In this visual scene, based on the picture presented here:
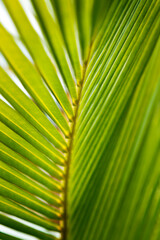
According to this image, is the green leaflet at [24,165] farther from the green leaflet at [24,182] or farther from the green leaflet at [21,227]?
the green leaflet at [21,227]

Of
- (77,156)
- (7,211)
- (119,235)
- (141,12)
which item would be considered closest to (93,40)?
(141,12)

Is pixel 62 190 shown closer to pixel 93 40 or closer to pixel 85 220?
pixel 85 220

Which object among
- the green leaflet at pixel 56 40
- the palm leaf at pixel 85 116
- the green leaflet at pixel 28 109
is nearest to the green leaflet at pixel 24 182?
the palm leaf at pixel 85 116

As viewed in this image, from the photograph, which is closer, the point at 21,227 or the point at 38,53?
the point at 38,53

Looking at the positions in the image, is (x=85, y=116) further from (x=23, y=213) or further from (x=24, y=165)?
(x=23, y=213)

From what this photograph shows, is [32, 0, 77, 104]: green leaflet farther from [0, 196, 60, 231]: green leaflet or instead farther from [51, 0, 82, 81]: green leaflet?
[0, 196, 60, 231]: green leaflet

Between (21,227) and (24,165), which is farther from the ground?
(24,165)

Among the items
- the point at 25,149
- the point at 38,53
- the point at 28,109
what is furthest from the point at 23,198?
the point at 38,53

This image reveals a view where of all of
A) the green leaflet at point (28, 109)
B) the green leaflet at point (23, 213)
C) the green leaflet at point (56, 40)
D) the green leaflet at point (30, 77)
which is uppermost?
the green leaflet at point (56, 40)

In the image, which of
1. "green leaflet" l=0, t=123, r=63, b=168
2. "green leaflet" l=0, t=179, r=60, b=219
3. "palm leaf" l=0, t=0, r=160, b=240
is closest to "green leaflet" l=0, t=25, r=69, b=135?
"palm leaf" l=0, t=0, r=160, b=240
